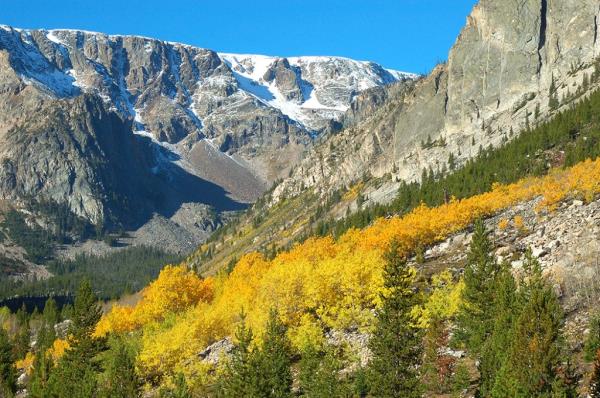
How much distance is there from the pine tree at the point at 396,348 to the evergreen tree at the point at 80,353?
32.7m

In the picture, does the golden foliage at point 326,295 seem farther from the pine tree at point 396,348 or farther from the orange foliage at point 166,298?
the pine tree at point 396,348

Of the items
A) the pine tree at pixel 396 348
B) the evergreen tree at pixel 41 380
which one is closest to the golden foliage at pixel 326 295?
the pine tree at pixel 396 348

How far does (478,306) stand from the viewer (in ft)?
186

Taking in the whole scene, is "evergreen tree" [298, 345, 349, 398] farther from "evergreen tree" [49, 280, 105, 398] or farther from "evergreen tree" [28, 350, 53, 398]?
"evergreen tree" [28, 350, 53, 398]

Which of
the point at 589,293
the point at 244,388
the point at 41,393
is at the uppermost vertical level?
the point at 589,293

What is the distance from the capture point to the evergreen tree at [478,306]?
177 feet

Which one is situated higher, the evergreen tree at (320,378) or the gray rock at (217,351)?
the evergreen tree at (320,378)

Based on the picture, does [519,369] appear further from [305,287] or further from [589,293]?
[305,287]

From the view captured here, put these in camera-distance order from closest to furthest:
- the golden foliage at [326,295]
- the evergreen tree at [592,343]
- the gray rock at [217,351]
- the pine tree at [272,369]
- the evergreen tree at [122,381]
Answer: the evergreen tree at [592,343]
the pine tree at [272,369]
the evergreen tree at [122,381]
the golden foliage at [326,295]
the gray rock at [217,351]

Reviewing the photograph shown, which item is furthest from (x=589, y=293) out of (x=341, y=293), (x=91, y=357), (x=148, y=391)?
(x=91, y=357)

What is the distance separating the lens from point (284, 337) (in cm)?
7194

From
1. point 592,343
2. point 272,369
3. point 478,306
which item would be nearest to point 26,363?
point 272,369

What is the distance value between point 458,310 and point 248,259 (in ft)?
420

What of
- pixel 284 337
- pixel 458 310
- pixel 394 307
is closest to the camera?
pixel 394 307
